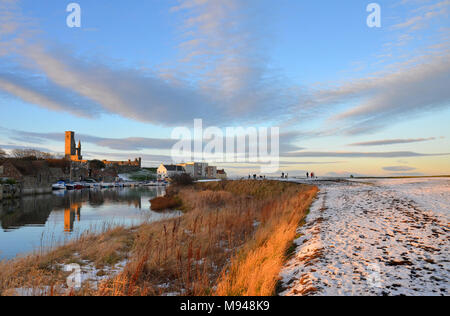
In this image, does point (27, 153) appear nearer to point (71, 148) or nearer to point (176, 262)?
point (71, 148)

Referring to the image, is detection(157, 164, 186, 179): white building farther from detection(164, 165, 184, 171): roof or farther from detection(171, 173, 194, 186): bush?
detection(171, 173, 194, 186): bush

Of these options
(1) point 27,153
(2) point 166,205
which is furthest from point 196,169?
(2) point 166,205

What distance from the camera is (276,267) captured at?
235 inches

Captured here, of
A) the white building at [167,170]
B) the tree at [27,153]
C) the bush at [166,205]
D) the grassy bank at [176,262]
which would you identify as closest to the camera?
the grassy bank at [176,262]

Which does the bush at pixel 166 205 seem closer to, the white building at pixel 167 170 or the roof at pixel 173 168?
the white building at pixel 167 170

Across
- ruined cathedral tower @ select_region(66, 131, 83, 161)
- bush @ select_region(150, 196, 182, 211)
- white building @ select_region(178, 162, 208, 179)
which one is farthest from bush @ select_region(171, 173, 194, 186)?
ruined cathedral tower @ select_region(66, 131, 83, 161)

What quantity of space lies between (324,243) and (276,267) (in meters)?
2.47

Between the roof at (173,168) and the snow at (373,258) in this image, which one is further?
the roof at (173,168)

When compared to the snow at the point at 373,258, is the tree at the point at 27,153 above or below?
above

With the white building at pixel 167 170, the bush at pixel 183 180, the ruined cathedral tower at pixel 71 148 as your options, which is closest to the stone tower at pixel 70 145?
the ruined cathedral tower at pixel 71 148

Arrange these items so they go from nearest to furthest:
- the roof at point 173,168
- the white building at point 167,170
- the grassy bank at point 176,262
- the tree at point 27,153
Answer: the grassy bank at point 176,262 < the tree at point 27,153 < the white building at point 167,170 < the roof at point 173,168
